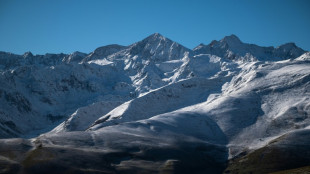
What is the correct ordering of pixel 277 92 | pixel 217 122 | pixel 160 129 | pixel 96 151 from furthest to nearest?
pixel 277 92 → pixel 217 122 → pixel 160 129 → pixel 96 151

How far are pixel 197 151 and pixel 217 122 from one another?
30457 millimetres

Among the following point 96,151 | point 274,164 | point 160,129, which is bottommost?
point 274,164

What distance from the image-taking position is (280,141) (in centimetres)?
12500

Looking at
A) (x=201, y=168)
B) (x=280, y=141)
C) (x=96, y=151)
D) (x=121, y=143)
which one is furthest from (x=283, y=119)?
(x=96, y=151)

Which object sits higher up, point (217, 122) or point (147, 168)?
point (217, 122)

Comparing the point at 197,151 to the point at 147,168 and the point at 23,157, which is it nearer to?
the point at 147,168

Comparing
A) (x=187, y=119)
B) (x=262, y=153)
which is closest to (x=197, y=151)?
(x=262, y=153)

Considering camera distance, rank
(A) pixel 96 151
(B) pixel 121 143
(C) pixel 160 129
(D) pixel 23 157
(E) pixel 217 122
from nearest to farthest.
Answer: (D) pixel 23 157, (A) pixel 96 151, (B) pixel 121 143, (C) pixel 160 129, (E) pixel 217 122

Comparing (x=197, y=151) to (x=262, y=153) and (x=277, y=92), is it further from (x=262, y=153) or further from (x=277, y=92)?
(x=277, y=92)

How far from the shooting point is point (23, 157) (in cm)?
10750

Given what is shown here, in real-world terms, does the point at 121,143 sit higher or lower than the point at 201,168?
higher

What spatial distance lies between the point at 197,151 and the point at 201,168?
39.2ft

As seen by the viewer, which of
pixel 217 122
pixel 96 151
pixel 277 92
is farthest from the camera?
pixel 277 92

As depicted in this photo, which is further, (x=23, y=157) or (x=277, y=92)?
(x=277, y=92)
